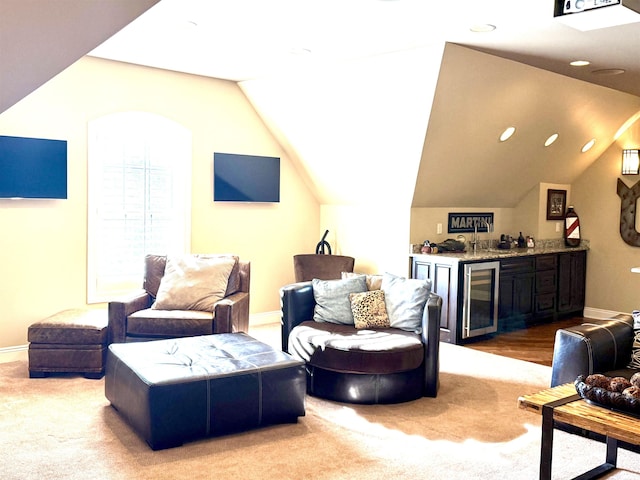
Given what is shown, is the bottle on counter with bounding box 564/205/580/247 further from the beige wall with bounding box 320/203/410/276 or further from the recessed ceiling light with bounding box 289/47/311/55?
the recessed ceiling light with bounding box 289/47/311/55

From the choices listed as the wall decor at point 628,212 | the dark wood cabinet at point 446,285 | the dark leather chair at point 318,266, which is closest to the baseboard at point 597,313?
the wall decor at point 628,212

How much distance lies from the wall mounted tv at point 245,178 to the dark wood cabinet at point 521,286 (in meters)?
1.69

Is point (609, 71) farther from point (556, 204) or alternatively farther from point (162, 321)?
point (162, 321)

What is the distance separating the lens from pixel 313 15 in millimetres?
3969

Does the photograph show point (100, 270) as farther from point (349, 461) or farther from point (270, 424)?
point (349, 461)

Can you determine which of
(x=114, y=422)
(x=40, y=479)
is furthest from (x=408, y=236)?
(x=40, y=479)

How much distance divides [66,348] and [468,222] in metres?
4.33

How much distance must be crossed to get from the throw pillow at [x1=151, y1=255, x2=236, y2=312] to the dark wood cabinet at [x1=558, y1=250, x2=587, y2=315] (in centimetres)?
406

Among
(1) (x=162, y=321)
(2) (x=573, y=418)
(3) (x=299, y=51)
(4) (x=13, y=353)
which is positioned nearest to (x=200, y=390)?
(1) (x=162, y=321)

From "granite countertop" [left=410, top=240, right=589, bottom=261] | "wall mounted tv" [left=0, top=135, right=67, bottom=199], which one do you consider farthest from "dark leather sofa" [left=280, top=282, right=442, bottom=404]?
"wall mounted tv" [left=0, top=135, right=67, bottom=199]

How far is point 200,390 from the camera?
11.2ft

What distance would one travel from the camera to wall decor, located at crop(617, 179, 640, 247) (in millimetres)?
7113

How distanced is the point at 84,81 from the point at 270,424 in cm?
339

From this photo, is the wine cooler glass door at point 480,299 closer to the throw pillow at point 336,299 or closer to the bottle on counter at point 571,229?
the throw pillow at point 336,299
